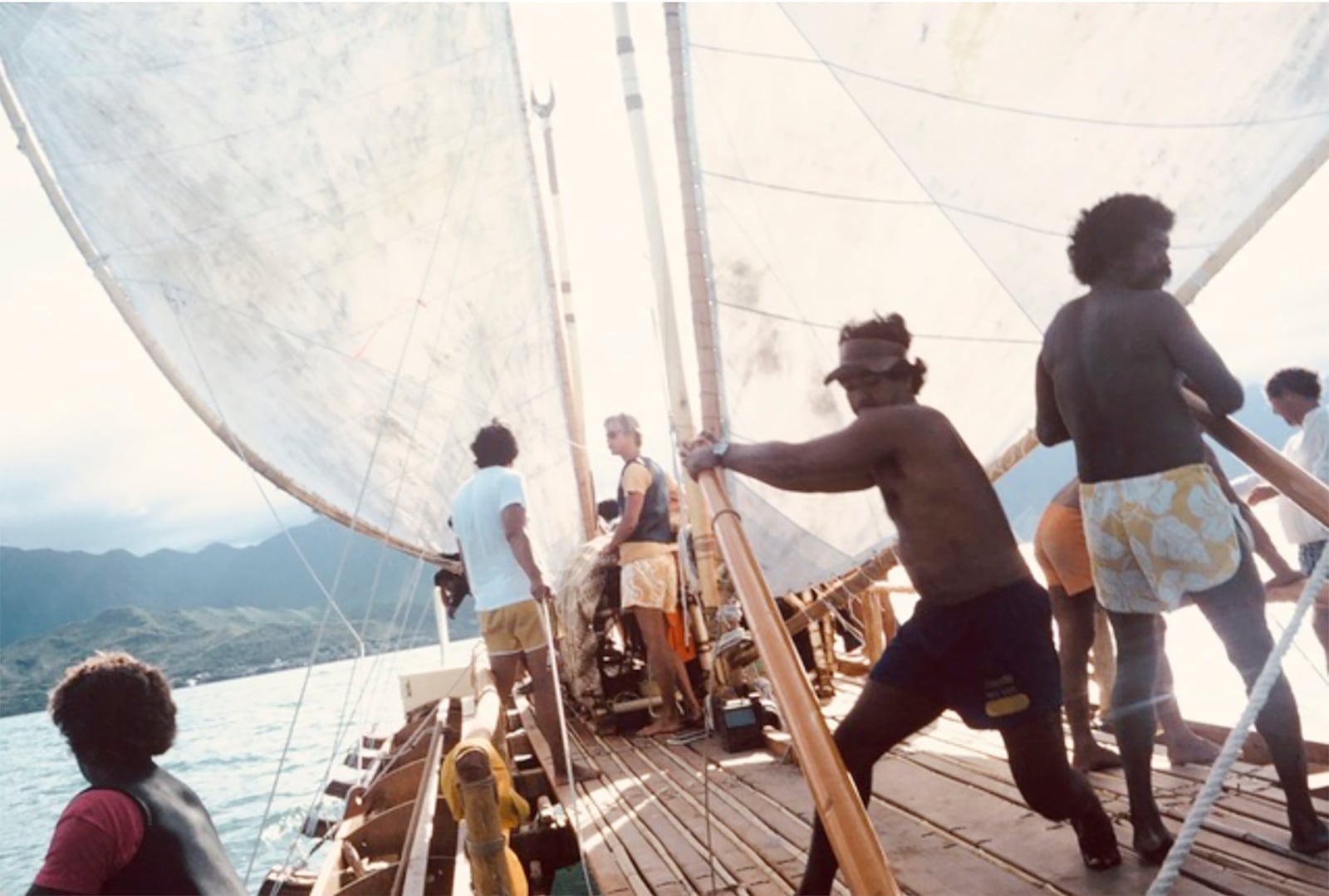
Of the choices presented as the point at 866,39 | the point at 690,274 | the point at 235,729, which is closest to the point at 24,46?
the point at 690,274

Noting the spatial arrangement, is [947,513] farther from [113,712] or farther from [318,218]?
[318,218]

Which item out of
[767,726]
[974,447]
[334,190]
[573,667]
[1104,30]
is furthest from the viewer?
[334,190]

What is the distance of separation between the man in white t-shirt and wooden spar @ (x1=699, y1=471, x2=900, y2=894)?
125 inches

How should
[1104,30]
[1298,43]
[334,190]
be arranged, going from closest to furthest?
[1298,43]
[1104,30]
[334,190]

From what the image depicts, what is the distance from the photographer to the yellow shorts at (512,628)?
5.40 m

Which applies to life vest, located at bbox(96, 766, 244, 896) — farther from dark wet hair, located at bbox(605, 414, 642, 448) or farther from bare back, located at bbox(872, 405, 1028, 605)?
dark wet hair, located at bbox(605, 414, 642, 448)

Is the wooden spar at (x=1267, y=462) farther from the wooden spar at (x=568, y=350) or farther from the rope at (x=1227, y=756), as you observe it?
the wooden spar at (x=568, y=350)

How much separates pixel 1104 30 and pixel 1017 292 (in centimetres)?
114

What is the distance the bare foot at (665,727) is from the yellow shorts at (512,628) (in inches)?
51.4

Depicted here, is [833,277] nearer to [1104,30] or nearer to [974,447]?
[974,447]

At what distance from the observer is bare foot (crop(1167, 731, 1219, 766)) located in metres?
3.87

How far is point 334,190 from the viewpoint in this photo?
9.67 meters

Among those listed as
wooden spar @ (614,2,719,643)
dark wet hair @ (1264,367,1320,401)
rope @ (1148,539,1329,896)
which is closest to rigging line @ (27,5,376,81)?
wooden spar @ (614,2,719,643)

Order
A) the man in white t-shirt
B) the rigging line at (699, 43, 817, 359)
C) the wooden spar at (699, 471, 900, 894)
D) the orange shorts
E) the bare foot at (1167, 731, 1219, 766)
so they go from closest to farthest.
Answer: the wooden spar at (699, 471, 900, 894) → the orange shorts → the bare foot at (1167, 731, 1219, 766) → the rigging line at (699, 43, 817, 359) → the man in white t-shirt
